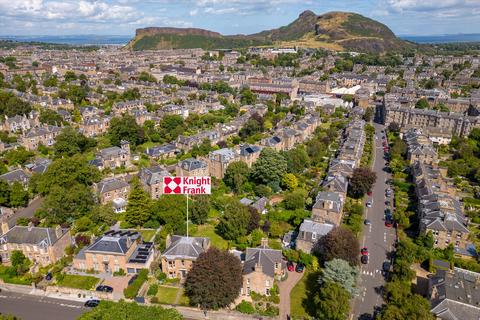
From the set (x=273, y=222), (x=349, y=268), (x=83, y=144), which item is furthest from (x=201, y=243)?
(x=83, y=144)

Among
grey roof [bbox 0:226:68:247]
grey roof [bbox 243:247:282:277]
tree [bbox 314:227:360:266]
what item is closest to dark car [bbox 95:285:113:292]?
grey roof [bbox 0:226:68:247]

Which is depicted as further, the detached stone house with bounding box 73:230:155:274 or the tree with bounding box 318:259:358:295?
the detached stone house with bounding box 73:230:155:274

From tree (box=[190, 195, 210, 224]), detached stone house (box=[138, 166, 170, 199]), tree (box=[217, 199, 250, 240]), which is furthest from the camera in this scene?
detached stone house (box=[138, 166, 170, 199])

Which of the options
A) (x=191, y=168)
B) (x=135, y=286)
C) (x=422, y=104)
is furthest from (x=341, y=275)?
(x=422, y=104)

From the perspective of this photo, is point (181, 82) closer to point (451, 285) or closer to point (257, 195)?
point (257, 195)

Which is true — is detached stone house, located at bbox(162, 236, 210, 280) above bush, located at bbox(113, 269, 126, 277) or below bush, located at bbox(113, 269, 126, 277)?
above

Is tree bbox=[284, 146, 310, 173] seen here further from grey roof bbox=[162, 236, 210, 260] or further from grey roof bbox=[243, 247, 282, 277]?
grey roof bbox=[162, 236, 210, 260]
